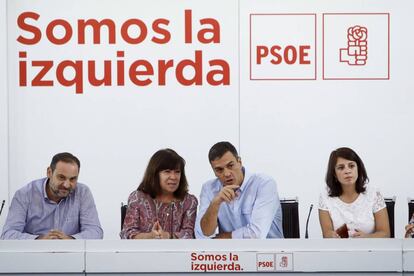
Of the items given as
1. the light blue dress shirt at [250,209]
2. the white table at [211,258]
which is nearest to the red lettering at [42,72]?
the light blue dress shirt at [250,209]

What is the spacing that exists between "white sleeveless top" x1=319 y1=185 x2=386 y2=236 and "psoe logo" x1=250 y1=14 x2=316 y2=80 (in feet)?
2.94

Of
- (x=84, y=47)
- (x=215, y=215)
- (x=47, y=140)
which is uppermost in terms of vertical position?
(x=84, y=47)

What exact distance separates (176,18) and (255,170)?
1.04 meters

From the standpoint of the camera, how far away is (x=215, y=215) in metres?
5.11

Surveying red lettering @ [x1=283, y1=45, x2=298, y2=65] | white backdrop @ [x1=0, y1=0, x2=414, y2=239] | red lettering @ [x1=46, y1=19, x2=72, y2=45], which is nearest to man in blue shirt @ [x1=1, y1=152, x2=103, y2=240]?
white backdrop @ [x1=0, y1=0, x2=414, y2=239]

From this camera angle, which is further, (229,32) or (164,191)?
(229,32)

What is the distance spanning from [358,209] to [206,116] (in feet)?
3.69

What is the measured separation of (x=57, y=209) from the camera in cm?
525

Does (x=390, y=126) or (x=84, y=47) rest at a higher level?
(x=84, y=47)

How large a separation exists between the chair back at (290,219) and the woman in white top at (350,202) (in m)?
0.21

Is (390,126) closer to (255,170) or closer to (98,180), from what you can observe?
(255,170)

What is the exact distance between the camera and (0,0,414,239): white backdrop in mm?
5641

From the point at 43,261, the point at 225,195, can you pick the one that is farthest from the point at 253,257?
the point at 225,195

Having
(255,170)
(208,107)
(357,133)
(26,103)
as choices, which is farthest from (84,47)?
(357,133)
